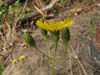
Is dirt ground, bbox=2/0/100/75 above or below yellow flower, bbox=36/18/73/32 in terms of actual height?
below

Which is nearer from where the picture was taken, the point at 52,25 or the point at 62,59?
the point at 52,25

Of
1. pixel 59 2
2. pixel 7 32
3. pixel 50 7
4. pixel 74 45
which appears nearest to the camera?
pixel 74 45

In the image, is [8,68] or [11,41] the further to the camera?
[11,41]

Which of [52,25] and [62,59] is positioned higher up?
[52,25]

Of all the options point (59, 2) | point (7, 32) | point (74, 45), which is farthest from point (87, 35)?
point (7, 32)

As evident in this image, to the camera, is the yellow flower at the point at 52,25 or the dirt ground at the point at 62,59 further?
the dirt ground at the point at 62,59

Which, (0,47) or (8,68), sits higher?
(0,47)

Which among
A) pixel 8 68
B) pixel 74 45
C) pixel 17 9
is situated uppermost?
pixel 17 9

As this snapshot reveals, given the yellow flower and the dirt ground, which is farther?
the dirt ground

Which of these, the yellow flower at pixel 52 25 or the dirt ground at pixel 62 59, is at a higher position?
the yellow flower at pixel 52 25

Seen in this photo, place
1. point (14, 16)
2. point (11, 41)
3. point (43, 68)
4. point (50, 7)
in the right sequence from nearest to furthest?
point (43, 68) → point (11, 41) → point (14, 16) → point (50, 7)

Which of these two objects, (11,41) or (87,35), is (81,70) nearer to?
Answer: (87,35)
